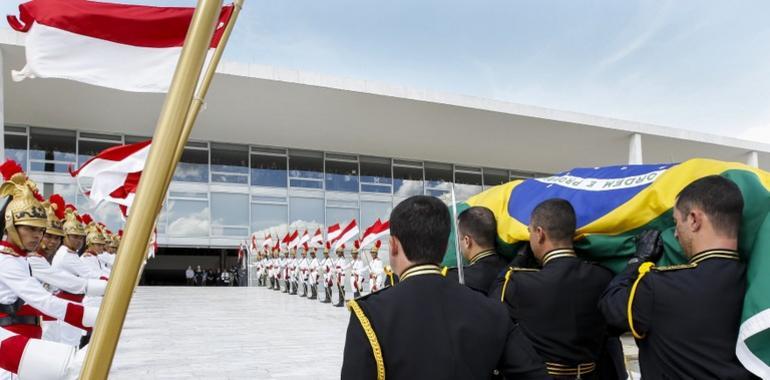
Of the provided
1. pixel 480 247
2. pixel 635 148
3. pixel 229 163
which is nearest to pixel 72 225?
pixel 480 247

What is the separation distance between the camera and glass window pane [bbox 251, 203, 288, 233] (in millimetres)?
22906

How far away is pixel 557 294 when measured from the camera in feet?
7.71

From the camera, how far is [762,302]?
5.77 feet

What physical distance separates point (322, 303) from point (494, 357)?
49.4 feet

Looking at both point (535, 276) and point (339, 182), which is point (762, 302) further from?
point (339, 182)

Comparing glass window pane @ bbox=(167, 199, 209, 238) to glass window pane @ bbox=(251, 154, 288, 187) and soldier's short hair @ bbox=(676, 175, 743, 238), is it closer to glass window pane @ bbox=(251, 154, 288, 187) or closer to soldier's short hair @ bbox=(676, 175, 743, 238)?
glass window pane @ bbox=(251, 154, 288, 187)

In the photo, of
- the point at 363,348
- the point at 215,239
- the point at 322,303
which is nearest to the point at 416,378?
the point at 363,348

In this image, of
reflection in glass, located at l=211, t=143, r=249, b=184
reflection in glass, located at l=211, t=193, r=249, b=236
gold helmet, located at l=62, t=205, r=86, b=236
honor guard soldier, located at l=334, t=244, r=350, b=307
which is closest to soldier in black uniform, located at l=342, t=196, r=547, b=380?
gold helmet, located at l=62, t=205, r=86, b=236

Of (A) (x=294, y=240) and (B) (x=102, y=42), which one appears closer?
(B) (x=102, y=42)

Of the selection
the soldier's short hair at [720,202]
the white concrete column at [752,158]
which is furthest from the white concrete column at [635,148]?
the soldier's short hair at [720,202]

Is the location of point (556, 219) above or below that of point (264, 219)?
below

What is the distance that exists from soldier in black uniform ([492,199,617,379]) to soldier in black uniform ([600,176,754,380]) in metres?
0.33

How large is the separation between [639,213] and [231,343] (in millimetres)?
7049

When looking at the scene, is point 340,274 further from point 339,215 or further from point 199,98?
point 199,98
